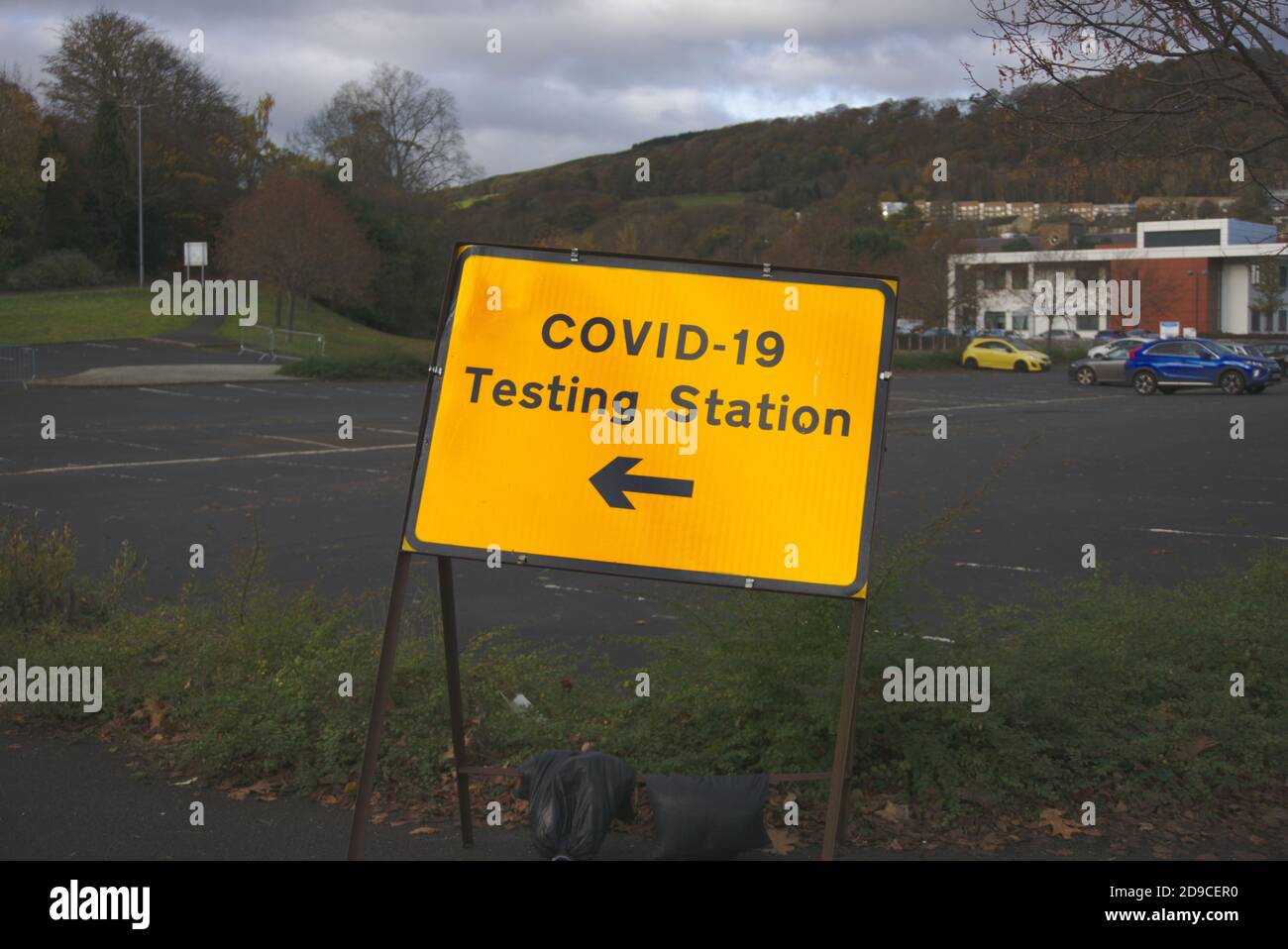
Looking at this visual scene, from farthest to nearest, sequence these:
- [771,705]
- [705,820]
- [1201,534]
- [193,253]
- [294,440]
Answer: [193,253] < [294,440] < [1201,534] < [771,705] < [705,820]

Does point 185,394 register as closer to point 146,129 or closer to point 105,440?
point 105,440

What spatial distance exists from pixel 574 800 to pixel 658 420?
4.61 ft

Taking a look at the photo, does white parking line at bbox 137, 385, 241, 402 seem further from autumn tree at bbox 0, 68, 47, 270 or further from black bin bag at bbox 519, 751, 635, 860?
black bin bag at bbox 519, 751, 635, 860

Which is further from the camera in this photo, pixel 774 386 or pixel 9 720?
pixel 9 720

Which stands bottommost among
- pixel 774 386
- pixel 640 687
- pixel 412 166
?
pixel 640 687

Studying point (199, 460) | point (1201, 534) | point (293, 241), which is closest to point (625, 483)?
point (1201, 534)

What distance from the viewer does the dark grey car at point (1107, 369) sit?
4378 cm

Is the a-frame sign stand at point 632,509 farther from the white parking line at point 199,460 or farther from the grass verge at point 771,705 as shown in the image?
the white parking line at point 199,460

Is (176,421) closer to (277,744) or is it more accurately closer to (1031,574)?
(1031,574)

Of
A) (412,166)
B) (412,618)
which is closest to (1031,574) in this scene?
(412,618)

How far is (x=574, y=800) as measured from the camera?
4.78m

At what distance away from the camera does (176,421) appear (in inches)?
1038

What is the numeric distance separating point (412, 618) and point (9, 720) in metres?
2.13

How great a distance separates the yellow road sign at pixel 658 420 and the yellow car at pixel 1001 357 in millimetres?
54639
